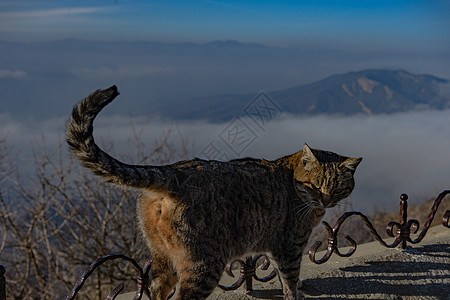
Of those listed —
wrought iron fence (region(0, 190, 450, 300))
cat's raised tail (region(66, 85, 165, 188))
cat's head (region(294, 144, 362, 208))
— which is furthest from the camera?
cat's head (region(294, 144, 362, 208))

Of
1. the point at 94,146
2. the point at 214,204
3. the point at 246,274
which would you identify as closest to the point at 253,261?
the point at 246,274

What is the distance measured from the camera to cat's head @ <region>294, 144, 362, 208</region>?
4211mm

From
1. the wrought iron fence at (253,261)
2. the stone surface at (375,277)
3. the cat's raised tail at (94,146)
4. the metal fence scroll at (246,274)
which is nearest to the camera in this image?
the cat's raised tail at (94,146)

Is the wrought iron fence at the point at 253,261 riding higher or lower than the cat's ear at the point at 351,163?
lower

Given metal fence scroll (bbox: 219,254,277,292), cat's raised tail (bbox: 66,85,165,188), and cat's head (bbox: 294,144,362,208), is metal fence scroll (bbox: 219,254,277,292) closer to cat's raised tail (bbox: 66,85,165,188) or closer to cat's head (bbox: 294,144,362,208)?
cat's head (bbox: 294,144,362,208)

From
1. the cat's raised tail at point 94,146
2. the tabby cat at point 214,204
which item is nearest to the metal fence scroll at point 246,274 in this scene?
the tabby cat at point 214,204

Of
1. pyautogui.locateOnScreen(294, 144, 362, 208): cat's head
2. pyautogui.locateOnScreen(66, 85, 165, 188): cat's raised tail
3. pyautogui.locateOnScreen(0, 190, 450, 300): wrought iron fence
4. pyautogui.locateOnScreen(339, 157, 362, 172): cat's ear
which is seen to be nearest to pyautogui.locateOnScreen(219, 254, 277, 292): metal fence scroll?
pyautogui.locateOnScreen(0, 190, 450, 300): wrought iron fence

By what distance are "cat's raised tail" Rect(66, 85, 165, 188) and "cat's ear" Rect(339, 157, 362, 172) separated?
188 centimetres

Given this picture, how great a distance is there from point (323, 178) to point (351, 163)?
0.99 feet

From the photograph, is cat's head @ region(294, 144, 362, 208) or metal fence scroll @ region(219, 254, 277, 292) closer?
cat's head @ region(294, 144, 362, 208)

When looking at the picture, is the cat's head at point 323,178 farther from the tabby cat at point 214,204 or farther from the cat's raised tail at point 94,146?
the cat's raised tail at point 94,146

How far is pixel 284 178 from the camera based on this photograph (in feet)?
14.1

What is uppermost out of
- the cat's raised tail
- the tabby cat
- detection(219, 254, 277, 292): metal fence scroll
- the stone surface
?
the cat's raised tail

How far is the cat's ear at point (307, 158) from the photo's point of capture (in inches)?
166
